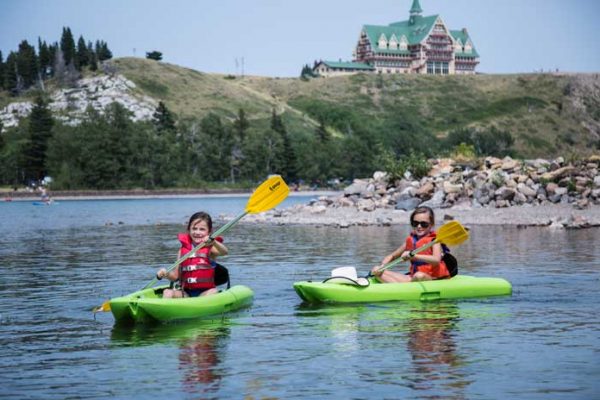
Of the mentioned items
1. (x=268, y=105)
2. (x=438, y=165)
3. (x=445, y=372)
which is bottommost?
(x=445, y=372)

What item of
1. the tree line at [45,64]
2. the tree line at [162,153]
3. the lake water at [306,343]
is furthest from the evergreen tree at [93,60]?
the lake water at [306,343]

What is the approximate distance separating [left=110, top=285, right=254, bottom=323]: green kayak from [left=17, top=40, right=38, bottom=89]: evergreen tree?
133246 millimetres

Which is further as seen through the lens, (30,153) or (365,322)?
(30,153)

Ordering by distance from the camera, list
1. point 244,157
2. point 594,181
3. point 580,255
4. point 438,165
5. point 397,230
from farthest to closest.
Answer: point 244,157, point 438,165, point 594,181, point 397,230, point 580,255

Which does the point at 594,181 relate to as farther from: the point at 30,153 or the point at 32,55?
the point at 32,55

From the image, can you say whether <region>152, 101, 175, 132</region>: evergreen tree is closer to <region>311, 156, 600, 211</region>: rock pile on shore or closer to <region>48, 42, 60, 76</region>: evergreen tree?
<region>48, 42, 60, 76</region>: evergreen tree

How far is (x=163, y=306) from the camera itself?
13.1m

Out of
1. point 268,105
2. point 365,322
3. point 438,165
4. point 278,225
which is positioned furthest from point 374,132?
point 365,322

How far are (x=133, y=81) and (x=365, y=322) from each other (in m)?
132

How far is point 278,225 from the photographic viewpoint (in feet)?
134

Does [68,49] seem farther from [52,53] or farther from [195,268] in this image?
[195,268]

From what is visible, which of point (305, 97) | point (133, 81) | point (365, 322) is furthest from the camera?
point (305, 97)

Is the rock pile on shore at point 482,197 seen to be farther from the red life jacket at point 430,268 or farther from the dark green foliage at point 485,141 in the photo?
the dark green foliage at point 485,141

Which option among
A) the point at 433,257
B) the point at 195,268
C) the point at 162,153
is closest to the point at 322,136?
the point at 162,153
